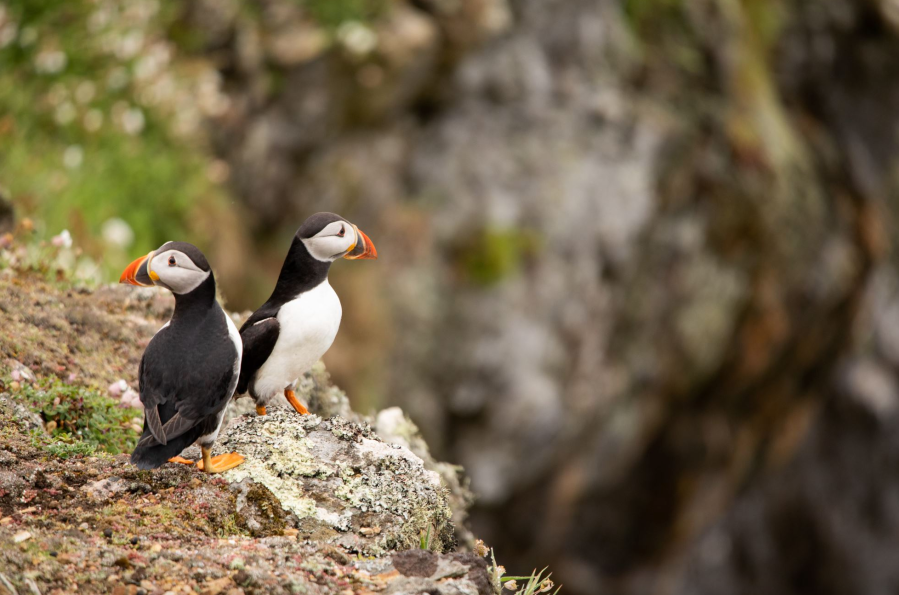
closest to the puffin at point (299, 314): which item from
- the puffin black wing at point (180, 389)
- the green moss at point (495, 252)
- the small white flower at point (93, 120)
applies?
the puffin black wing at point (180, 389)

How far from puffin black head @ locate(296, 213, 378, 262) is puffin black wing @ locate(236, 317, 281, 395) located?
325mm

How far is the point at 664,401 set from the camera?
12.2 metres

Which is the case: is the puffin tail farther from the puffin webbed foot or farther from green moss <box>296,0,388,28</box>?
green moss <box>296,0,388,28</box>

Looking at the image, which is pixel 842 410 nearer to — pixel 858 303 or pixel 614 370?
pixel 858 303

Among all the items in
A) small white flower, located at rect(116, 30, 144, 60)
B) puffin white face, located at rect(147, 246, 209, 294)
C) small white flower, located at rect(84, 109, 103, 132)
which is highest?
puffin white face, located at rect(147, 246, 209, 294)

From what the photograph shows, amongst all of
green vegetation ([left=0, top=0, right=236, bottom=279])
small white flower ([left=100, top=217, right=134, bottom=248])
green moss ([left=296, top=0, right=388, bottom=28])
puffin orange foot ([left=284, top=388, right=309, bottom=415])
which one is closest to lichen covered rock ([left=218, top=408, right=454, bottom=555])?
Result: puffin orange foot ([left=284, top=388, right=309, bottom=415])

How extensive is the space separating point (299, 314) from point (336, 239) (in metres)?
0.32

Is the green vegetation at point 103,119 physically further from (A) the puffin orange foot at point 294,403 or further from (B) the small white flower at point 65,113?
(A) the puffin orange foot at point 294,403

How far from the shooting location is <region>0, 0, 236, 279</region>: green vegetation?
25.1ft

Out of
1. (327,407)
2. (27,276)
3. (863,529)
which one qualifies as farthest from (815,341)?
(27,276)

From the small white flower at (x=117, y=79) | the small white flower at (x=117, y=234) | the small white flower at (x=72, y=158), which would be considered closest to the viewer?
the small white flower at (x=117, y=234)

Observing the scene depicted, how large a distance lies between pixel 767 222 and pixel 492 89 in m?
3.99

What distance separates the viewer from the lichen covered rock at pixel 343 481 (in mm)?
3301

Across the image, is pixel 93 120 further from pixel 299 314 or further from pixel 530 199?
pixel 299 314
